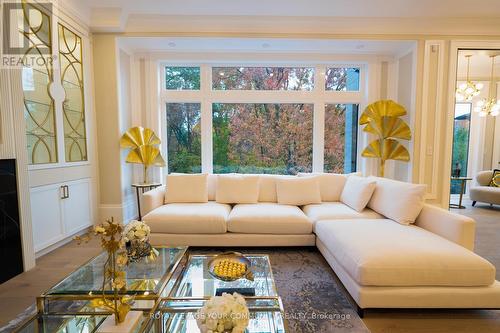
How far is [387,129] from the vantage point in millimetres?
3652

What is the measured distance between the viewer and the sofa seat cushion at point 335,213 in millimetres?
2713

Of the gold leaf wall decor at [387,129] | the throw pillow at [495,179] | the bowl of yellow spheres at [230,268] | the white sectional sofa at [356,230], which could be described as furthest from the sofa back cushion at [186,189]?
the throw pillow at [495,179]

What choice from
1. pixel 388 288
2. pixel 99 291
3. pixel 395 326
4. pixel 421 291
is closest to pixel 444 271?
pixel 421 291

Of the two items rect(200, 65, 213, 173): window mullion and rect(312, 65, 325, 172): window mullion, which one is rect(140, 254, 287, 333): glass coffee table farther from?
rect(312, 65, 325, 172): window mullion

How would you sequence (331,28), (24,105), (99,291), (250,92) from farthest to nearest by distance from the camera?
(250,92) → (331,28) → (24,105) → (99,291)

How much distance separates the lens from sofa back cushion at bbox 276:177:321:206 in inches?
125

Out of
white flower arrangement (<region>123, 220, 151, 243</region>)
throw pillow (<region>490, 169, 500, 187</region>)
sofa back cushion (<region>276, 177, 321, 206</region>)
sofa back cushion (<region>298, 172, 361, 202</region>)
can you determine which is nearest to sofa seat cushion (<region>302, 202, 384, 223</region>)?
sofa back cushion (<region>276, 177, 321, 206</region>)

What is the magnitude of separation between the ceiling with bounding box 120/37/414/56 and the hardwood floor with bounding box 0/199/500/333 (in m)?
2.85

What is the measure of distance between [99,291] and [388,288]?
1.82 meters

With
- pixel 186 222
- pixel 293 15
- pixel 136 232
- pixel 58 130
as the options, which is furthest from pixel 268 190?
pixel 58 130

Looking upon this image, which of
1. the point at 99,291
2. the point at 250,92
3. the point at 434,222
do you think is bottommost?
the point at 99,291

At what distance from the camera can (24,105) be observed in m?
2.47

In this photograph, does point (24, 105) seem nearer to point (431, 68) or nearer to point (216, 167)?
point (216, 167)

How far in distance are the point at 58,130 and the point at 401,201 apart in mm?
3784
